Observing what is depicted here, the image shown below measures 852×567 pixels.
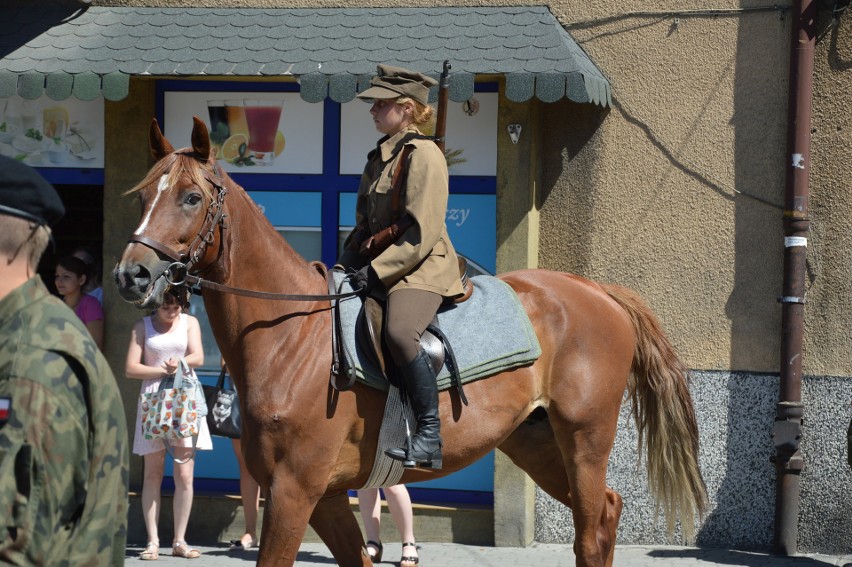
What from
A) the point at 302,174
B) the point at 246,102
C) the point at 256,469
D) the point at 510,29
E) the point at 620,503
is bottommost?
the point at 620,503

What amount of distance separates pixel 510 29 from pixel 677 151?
4.64ft

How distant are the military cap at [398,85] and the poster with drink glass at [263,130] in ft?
9.80

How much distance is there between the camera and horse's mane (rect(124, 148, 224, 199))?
4652 mm

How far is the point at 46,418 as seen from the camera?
226 centimetres

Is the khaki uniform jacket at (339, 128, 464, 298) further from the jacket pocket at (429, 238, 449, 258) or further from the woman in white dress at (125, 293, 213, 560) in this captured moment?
the woman in white dress at (125, 293, 213, 560)

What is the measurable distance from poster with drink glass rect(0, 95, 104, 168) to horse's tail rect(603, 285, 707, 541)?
164 inches

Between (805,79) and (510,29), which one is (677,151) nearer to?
(805,79)

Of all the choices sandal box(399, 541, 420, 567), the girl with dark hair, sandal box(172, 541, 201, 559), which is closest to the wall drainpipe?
sandal box(399, 541, 420, 567)

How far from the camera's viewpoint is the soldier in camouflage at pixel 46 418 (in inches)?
88.5

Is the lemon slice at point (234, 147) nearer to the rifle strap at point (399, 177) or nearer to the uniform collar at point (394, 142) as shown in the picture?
the uniform collar at point (394, 142)

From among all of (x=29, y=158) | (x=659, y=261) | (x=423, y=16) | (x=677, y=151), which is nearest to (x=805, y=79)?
(x=677, y=151)

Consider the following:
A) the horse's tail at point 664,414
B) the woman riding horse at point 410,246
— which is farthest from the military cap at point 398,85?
the horse's tail at point 664,414

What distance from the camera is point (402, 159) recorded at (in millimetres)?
5090

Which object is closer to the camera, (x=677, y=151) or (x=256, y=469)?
(x=256, y=469)
